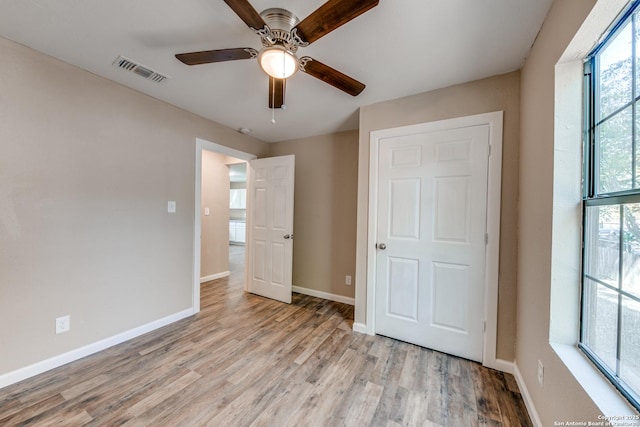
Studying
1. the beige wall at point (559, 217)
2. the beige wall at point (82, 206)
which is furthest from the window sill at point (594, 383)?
the beige wall at point (82, 206)

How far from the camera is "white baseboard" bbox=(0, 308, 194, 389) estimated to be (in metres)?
1.62

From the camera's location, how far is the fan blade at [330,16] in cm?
98

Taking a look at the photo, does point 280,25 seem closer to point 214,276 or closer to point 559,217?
point 559,217

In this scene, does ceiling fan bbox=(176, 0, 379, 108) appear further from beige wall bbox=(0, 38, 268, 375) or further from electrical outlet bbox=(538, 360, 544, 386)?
electrical outlet bbox=(538, 360, 544, 386)

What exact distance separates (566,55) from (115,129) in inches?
125

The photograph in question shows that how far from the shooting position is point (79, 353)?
6.29ft

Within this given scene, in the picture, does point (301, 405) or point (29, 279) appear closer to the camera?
point (301, 405)

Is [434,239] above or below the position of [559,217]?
below

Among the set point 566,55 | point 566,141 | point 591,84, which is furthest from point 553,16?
point 566,141

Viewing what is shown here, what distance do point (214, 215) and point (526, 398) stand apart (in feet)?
14.2

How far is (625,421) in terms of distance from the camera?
751mm

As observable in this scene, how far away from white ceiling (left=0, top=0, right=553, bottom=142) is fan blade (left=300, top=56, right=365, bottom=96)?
23cm

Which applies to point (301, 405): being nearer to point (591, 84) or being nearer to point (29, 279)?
point (29, 279)

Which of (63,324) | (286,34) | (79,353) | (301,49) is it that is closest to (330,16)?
(286,34)
